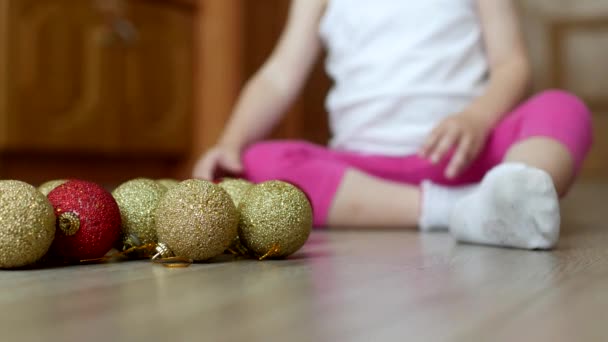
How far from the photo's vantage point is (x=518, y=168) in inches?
28.6

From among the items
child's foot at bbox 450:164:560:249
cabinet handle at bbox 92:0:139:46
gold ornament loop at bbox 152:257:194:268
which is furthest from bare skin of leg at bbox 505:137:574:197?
cabinet handle at bbox 92:0:139:46

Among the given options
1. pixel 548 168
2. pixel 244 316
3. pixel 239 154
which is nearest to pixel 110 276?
pixel 244 316

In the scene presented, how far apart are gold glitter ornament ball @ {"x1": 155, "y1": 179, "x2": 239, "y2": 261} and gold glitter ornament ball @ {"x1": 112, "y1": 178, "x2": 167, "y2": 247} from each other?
0.14 feet

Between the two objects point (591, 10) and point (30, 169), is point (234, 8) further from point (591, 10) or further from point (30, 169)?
point (591, 10)

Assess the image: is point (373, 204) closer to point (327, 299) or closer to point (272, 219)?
point (272, 219)

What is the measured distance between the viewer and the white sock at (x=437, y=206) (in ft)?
3.25

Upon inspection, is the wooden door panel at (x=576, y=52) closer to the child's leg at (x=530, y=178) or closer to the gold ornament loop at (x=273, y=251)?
the child's leg at (x=530, y=178)

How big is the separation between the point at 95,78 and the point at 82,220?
172 cm

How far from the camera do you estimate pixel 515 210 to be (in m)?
0.71

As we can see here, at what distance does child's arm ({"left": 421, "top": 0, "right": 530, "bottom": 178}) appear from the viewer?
2.88 feet

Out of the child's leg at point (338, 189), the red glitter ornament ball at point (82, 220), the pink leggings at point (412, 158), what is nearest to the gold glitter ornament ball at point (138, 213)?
the red glitter ornament ball at point (82, 220)

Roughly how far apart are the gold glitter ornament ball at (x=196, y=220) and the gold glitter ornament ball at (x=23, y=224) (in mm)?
92

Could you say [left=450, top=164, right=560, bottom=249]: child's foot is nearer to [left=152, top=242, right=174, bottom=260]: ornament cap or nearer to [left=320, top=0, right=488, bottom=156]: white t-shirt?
[left=152, top=242, right=174, bottom=260]: ornament cap

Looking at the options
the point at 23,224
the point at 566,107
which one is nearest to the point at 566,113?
the point at 566,107
